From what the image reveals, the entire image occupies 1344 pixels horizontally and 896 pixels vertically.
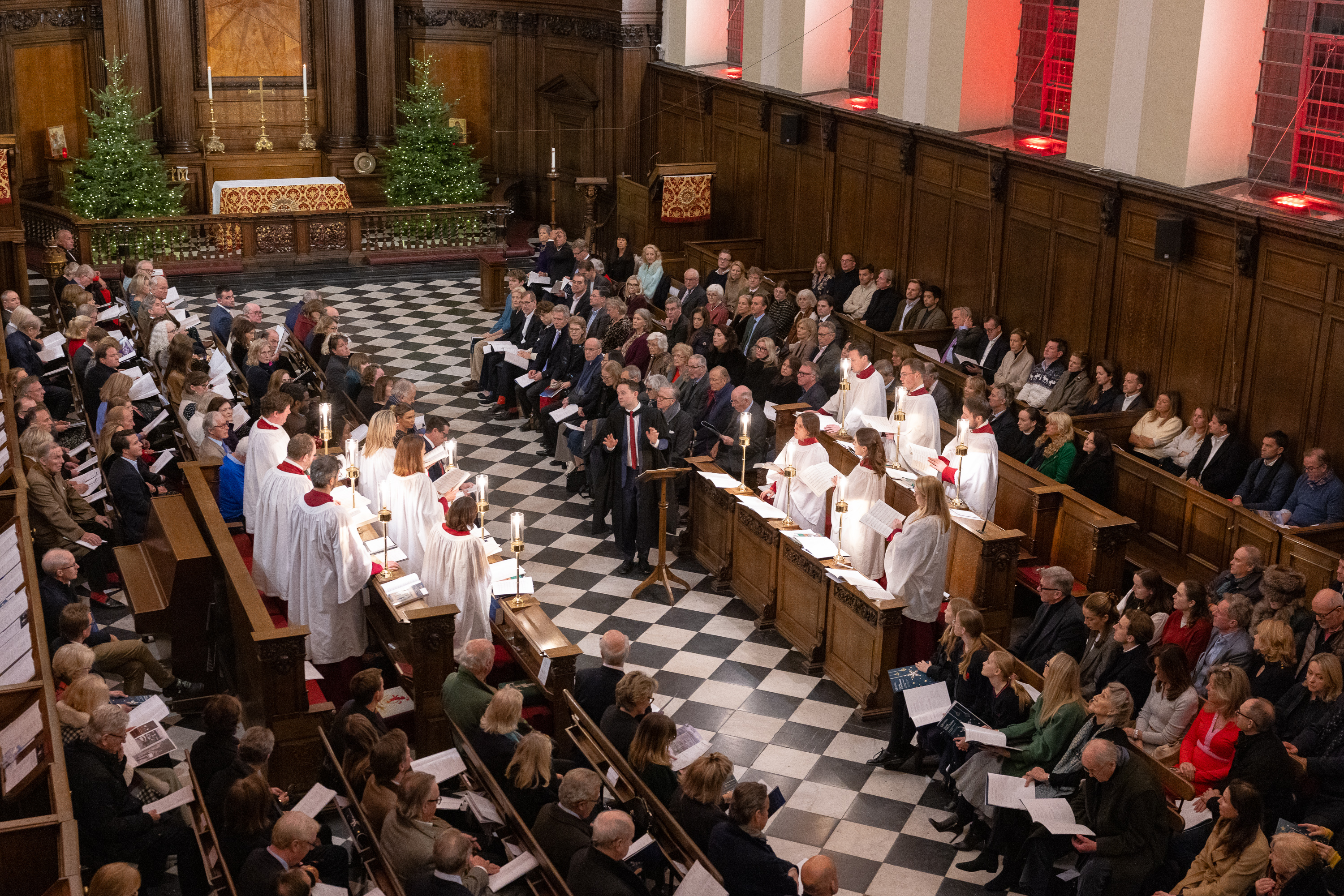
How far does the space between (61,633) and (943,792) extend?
18.2ft

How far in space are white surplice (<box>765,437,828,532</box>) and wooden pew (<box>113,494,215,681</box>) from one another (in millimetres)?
4441

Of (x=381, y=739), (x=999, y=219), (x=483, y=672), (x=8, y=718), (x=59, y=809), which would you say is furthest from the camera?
(x=999, y=219)

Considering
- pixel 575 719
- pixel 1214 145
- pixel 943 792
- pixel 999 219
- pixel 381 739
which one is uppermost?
pixel 1214 145

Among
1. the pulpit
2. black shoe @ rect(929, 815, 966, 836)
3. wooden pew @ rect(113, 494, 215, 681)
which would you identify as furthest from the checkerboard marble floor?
the pulpit

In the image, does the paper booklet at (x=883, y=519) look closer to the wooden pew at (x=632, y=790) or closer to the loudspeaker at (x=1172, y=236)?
the wooden pew at (x=632, y=790)

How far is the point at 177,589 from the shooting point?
9.38 metres

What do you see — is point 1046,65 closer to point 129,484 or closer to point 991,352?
point 991,352

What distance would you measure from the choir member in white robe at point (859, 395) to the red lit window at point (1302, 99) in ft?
12.5

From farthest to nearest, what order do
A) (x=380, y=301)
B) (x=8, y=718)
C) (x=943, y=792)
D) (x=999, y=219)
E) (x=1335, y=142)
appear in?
(x=380, y=301), (x=999, y=219), (x=1335, y=142), (x=943, y=792), (x=8, y=718)

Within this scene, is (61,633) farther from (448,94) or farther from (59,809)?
(448,94)

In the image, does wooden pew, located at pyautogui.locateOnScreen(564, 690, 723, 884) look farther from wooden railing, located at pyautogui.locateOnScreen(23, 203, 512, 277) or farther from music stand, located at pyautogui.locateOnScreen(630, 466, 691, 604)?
wooden railing, located at pyautogui.locateOnScreen(23, 203, 512, 277)

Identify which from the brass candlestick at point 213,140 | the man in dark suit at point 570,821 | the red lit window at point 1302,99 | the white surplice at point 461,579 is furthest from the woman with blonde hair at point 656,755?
the brass candlestick at point 213,140

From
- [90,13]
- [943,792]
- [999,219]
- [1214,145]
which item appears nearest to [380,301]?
[90,13]

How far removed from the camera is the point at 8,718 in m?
6.36
